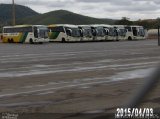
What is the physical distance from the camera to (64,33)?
73.8 meters

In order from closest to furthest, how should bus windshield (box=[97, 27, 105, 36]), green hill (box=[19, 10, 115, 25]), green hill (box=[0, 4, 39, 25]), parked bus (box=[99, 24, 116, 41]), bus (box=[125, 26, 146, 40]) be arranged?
1. bus windshield (box=[97, 27, 105, 36])
2. parked bus (box=[99, 24, 116, 41])
3. bus (box=[125, 26, 146, 40])
4. green hill (box=[0, 4, 39, 25])
5. green hill (box=[19, 10, 115, 25])

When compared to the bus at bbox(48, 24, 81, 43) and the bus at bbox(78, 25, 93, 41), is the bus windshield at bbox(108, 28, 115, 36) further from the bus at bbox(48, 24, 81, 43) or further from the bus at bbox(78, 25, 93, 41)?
the bus at bbox(48, 24, 81, 43)

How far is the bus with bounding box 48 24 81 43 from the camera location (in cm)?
7388

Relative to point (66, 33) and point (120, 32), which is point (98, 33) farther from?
point (66, 33)

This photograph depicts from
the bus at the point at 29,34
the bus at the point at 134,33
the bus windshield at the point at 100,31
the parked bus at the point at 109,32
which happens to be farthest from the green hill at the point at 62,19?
the bus at the point at 29,34

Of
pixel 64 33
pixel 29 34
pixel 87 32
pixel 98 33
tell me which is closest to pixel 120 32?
pixel 98 33

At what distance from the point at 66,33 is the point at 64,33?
310 millimetres

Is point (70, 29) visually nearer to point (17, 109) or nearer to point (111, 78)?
point (111, 78)

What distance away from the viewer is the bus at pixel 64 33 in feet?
242

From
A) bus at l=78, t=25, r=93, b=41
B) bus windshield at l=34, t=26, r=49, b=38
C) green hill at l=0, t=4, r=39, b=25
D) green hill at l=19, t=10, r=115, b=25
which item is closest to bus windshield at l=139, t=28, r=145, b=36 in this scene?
bus at l=78, t=25, r=93, b=41

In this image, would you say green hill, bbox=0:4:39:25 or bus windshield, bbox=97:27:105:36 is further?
green hill, bbox=0:4:39:25

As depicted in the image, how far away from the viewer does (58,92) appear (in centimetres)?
1234

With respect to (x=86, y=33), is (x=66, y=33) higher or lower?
higher

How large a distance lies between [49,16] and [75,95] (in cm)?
16251
